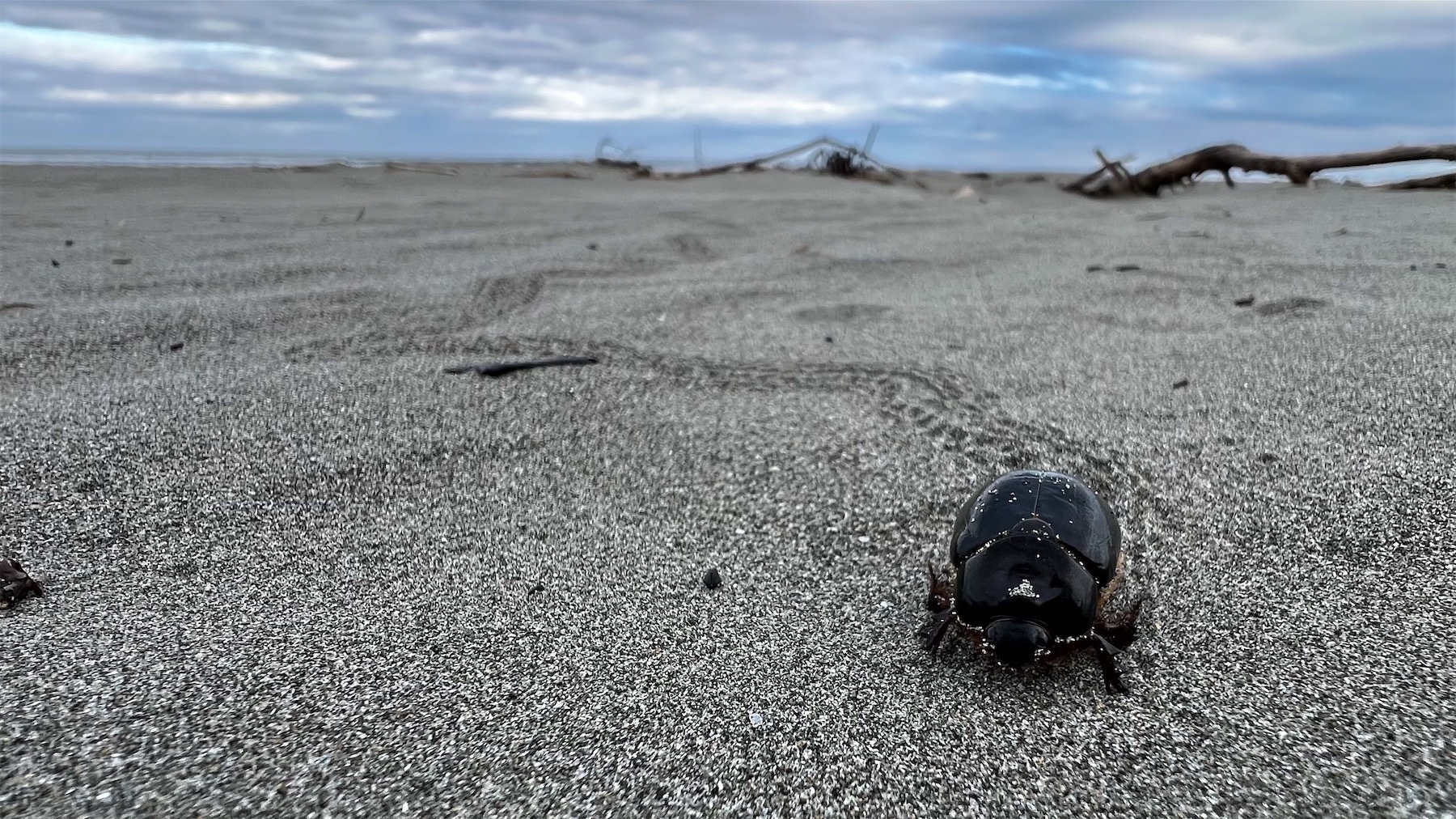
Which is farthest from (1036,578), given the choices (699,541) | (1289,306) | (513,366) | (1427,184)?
(1427,184)

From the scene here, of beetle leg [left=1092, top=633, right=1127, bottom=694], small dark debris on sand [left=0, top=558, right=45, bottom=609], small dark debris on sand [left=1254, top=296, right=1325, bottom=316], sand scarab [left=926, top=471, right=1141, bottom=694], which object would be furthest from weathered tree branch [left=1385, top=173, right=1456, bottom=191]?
small dark debris on sand [left=0, top=558, right=45, bottom=609]

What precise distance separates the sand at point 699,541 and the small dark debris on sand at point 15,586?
0.08ft

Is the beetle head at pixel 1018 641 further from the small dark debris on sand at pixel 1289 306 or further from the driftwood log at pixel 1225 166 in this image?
the driftwood log at pixel 1225 166

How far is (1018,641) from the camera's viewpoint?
1131 mm

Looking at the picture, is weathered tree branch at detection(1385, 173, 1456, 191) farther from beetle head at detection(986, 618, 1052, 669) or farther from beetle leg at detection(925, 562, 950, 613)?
beetle head at detection(986, 618, 1052, 669)

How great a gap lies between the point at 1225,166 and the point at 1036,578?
625 centimetres

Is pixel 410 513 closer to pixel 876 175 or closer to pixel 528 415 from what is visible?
pixel 528 415

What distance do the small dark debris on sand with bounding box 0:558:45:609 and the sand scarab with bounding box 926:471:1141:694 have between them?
135 cm

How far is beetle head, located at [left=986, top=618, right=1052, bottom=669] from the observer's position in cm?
113

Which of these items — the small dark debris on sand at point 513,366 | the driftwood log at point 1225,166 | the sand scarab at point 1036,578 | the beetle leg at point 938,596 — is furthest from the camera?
the driftwood log at point 1225,166

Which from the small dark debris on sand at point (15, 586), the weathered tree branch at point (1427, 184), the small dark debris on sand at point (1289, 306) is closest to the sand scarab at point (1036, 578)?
the small dark debris on sand at point (15, 586)

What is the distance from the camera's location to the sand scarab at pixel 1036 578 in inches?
45.2

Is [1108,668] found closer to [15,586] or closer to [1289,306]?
[15,586]

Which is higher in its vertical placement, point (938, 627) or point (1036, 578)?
point (1036, 578)
